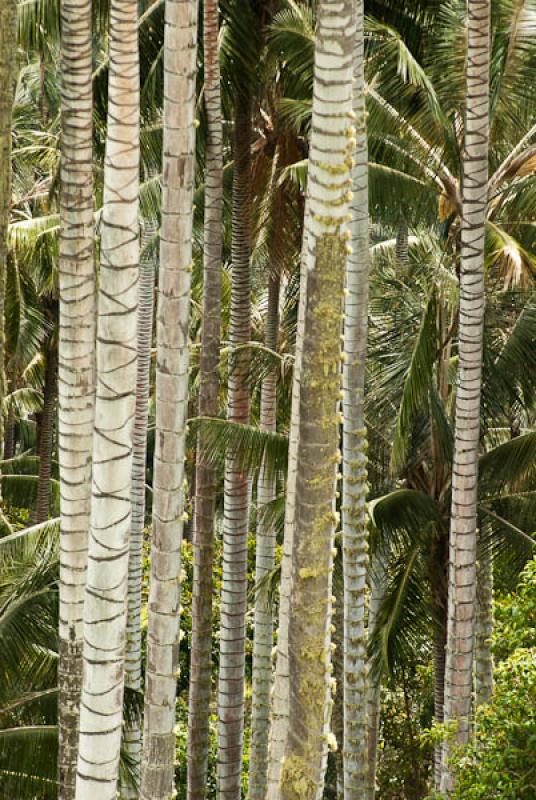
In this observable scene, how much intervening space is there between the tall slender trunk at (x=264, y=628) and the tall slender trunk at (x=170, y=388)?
725 cm

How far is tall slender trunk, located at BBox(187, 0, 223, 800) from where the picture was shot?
10727 mm

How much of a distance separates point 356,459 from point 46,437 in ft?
30.5

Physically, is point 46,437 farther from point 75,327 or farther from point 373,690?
point 75,327

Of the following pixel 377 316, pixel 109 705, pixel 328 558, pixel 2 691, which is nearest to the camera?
pixel 328 558

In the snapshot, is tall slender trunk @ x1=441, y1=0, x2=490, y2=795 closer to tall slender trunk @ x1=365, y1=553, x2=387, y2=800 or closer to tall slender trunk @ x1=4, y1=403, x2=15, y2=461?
tall slender trunk @ x1=365, y1=553, x2=387, y2=800

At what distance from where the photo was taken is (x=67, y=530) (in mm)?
6953

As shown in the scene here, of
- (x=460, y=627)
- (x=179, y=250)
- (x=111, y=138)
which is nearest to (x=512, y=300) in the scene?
(x=460, y=627)

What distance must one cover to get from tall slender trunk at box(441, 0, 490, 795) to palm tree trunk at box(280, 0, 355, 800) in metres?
5.27

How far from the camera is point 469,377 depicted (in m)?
11.0

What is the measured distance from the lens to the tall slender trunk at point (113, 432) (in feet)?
20.1

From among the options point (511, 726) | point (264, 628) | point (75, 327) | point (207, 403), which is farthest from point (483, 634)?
point (75, 327)

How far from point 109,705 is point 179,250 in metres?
2.48

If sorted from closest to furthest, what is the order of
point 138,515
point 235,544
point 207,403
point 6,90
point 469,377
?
point 6,90
point 469,377
point 207,403
point 235,544
point 138,515

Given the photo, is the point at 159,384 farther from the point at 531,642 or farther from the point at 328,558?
the point at 531,642
